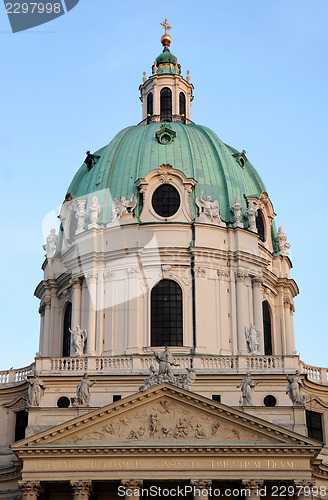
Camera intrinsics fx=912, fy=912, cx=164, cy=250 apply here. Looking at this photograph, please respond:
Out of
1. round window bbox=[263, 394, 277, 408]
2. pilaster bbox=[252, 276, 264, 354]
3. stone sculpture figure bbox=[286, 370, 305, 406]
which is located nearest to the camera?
stone sculpture figure bbox=[286, 370, 305, 406]

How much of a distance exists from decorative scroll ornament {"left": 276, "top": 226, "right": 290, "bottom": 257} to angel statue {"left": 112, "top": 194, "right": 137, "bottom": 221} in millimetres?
10461

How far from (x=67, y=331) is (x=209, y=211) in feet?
37.6

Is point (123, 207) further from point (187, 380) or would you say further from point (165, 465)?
point (165, 465)

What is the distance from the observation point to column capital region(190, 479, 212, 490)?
42000mm

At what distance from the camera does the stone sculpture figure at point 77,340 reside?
51.7 metres

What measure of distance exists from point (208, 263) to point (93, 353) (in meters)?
8.73

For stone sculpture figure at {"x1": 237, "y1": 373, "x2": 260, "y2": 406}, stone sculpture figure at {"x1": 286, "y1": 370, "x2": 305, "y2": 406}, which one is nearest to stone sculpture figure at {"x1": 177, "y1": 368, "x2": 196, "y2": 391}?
stone sculpture figure at {"x1": 237, "y1": 373, "x2": 260, "y2": 406}

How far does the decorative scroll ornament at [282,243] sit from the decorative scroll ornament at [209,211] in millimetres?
5583

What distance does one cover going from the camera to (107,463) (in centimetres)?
4250

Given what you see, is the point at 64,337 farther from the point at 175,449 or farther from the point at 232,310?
the point at 175,449

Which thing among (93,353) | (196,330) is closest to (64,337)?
(93,353)

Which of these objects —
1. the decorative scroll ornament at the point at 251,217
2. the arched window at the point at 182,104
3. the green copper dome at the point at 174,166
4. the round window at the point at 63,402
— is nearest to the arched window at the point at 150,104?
the arched window at the point at 182,104

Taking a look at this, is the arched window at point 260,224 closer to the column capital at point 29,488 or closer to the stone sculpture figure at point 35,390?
the stone sculpture figure at point 35,390

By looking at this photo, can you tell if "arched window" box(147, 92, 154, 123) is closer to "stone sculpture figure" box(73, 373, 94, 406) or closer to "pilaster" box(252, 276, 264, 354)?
"pilaster" box(252, 276, 264, 354)
